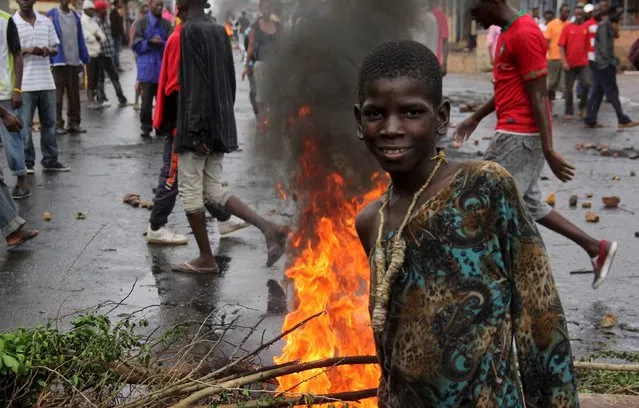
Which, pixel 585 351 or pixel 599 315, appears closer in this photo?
pixel 585 351

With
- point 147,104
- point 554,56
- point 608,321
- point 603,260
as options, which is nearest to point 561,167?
point 603,260

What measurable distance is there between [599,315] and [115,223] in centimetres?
457

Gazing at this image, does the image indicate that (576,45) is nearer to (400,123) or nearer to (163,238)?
(163,238)

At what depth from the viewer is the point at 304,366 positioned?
344 centimetres

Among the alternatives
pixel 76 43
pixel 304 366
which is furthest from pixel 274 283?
pixel 76 43

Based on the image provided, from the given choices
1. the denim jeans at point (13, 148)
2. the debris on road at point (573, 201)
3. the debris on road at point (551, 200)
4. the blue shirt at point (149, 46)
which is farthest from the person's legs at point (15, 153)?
the debris on road at point (573, 201)

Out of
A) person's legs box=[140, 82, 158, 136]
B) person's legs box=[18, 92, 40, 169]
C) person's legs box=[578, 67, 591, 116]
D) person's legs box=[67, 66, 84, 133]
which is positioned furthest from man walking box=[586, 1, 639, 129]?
person's legs box=[18, 92, 40, 169]

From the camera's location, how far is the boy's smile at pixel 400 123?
2359mm

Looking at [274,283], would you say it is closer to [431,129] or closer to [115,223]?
[115,223]

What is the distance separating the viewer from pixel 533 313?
2273 mm

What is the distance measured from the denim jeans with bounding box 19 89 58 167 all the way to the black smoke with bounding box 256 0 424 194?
18.4 ft

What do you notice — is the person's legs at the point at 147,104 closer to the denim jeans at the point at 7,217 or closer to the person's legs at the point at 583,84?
the denim jeans at the point at 7,217

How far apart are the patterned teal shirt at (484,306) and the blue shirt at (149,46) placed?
1172cm

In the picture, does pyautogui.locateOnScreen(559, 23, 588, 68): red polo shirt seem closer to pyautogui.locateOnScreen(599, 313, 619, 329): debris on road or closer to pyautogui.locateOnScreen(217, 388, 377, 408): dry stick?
pyautogui.locateOnScreen(599, 313, 619, 329): debris on road
